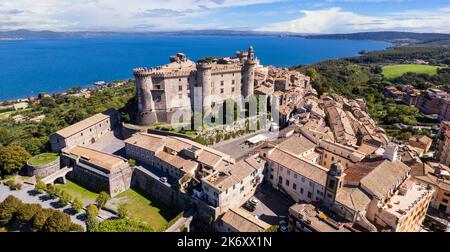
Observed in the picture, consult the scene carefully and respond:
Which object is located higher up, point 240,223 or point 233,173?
point 233,173

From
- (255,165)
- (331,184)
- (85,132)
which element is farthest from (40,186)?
(331,184)

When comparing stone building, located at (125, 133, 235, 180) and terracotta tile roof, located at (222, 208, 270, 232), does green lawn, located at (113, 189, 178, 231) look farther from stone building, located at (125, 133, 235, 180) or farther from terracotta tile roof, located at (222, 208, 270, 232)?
terracotta tile roof, located at (222, 208, 270, 232)

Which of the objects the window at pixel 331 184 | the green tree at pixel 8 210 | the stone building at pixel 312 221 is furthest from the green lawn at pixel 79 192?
the window at pixel 331 184

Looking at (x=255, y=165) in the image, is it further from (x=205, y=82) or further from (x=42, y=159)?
(x=42, y=159)

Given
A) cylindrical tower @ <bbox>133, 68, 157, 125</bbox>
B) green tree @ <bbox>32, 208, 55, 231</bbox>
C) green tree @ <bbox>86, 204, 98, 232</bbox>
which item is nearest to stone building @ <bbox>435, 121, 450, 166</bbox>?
cylindrical tower @ <bbox>133, 68, 157, 125</bbox>
